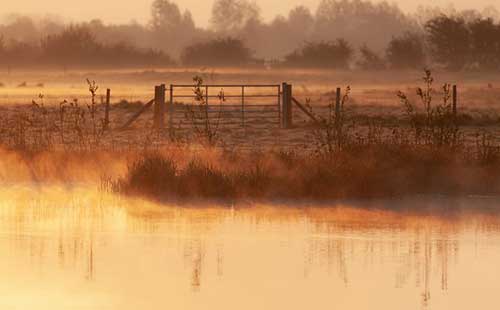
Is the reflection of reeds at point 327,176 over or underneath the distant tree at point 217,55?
underneath

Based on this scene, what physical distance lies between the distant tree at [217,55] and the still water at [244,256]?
55187 mm

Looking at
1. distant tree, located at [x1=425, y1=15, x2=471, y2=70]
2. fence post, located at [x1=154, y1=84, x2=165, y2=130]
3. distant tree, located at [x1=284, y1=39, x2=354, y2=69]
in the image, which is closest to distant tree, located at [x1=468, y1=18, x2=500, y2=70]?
distant tree, located at [x1=425, y1=15, x2=471, y2=70]

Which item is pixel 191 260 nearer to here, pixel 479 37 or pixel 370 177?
pixel 370 177

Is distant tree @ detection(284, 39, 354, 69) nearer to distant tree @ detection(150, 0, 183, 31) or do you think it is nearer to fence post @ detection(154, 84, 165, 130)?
fence post @ detection(154, 84, 165, 130)

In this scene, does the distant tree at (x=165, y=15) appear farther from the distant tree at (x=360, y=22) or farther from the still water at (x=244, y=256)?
the still water at (x=244, y=256)

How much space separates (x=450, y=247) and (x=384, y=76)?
49.5 m

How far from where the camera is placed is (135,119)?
113ft

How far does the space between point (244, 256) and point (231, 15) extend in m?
128

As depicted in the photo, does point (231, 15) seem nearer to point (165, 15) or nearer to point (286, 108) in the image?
point (165, 15)

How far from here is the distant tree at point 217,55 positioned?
72.6 metres

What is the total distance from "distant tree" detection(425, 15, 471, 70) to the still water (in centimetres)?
5179

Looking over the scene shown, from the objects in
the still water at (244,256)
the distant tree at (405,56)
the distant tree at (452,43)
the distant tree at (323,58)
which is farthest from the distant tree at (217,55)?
the still water at (244,256)

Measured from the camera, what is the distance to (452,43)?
69188 millimetres

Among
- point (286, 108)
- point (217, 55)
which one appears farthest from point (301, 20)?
point (286, 108)
